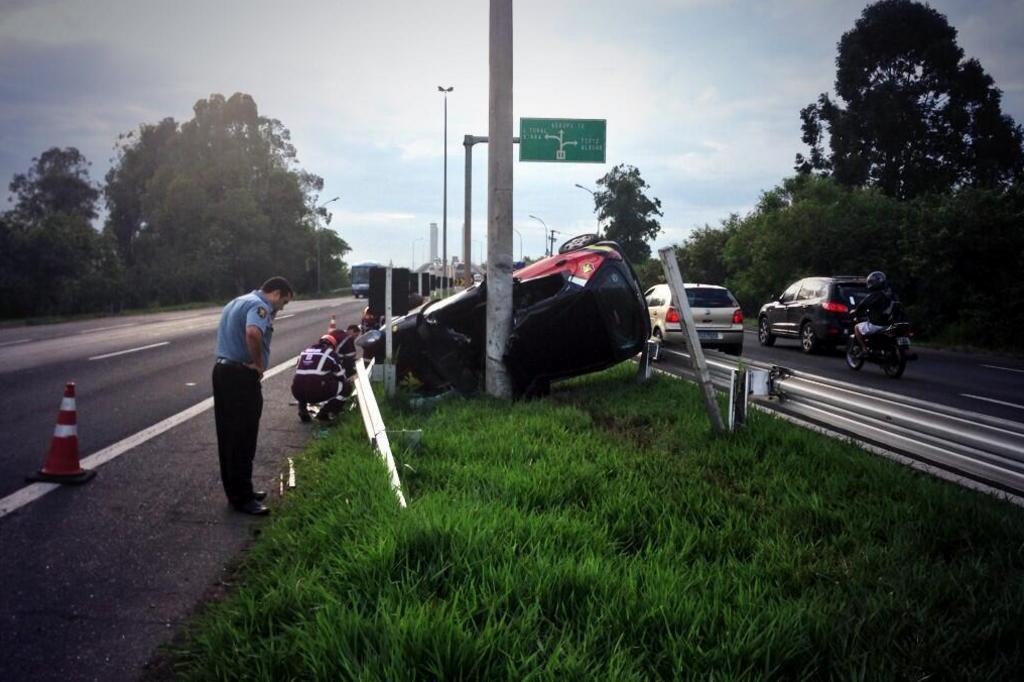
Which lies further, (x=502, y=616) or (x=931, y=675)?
(x=502, y=616)

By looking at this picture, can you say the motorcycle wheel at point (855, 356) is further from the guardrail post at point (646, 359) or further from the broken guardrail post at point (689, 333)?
the broken guardrail post at point (689, 333)

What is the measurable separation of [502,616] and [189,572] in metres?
2.10

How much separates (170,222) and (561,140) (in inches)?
2074

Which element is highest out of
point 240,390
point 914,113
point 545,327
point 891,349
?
point 914,113

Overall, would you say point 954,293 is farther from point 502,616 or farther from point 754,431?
point 502,616

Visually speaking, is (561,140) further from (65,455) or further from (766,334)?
(65,455)

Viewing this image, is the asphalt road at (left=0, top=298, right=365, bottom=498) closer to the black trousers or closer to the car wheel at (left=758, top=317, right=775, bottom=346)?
the black trousers

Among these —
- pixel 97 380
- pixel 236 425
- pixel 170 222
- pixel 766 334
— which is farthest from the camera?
pixel 170 222

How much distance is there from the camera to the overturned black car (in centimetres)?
812

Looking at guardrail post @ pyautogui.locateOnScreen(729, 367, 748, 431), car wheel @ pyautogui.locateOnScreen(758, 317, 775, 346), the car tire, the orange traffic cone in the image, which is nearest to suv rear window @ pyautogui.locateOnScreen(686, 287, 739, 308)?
the car tire

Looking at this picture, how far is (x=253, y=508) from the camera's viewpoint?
5.16 meters

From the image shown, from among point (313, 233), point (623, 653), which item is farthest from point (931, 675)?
point (313, 233)

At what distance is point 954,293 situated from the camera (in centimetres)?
2164

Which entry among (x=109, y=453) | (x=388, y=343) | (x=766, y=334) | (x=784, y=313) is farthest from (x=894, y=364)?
(x=109, y=453)
